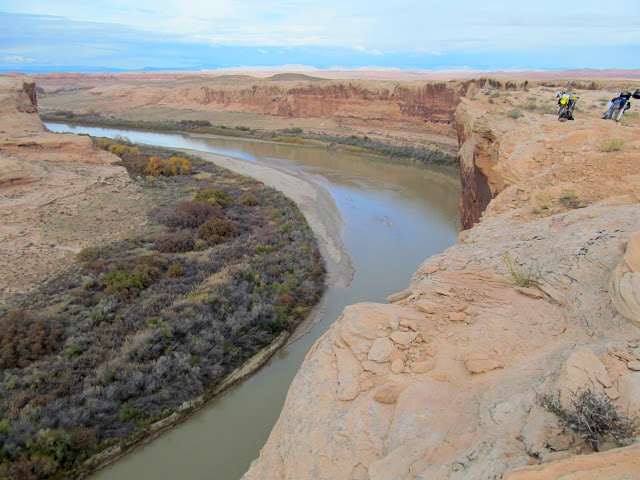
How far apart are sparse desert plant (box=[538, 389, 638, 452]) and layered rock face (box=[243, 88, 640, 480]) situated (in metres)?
0.07

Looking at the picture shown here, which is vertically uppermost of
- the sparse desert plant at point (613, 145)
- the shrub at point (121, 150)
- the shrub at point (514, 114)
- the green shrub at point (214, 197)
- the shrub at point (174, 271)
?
the shrub at point (514, 114)

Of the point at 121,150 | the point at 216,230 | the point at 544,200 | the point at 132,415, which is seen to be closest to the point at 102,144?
the point at 121,150

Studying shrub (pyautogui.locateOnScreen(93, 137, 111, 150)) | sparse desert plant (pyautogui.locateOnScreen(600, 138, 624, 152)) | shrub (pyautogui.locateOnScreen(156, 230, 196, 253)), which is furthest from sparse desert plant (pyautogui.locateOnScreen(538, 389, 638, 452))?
shrub (pyautogui.locateOnScreen(93, 137, 111, 150))

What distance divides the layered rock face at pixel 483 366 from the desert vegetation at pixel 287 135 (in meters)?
27.4

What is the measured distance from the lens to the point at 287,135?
43.6m

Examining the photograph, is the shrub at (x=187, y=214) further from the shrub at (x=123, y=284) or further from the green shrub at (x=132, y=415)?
the green shrub at (x=132, y=415)

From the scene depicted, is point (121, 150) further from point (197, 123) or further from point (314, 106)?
point (314, 106)

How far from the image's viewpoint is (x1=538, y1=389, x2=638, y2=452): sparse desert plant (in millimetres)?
2561

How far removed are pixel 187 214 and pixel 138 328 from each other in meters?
8.04

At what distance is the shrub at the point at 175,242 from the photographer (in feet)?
47.6

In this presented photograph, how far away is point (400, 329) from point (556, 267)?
2.28 m

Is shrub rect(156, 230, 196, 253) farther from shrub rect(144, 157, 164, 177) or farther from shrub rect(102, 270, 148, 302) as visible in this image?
shrub rect(144, 157, 164, 177)

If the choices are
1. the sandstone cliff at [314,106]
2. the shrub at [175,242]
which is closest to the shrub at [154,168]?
the shrub at [175,242]

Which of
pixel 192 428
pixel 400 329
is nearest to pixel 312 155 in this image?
pixel 192 428
